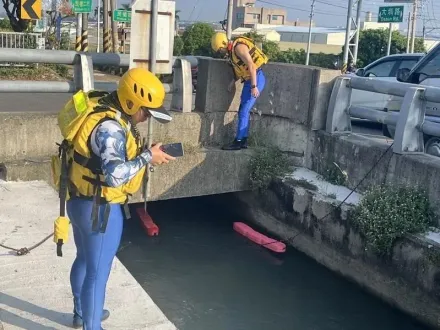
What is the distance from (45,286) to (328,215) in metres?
3.75

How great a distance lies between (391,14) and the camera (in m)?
21.5

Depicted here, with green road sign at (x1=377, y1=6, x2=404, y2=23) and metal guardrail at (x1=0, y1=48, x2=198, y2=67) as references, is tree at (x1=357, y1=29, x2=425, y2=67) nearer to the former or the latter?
green road sign at (x1=377, y1=6, x2=404, y2=23)

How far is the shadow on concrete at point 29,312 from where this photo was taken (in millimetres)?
3939

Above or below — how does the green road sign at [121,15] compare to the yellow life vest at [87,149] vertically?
above

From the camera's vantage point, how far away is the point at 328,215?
7176mm

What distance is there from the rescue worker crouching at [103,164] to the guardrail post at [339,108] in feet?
15.7

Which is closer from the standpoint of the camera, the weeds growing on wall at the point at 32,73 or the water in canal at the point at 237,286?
the water in canal at the point at 237,286

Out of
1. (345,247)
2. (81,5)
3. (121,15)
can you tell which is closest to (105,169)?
(345,247)

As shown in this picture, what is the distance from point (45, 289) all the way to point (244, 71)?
14.6ft

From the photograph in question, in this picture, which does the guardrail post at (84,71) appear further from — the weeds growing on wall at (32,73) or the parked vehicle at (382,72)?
the weeds growing on wall at (32,73)

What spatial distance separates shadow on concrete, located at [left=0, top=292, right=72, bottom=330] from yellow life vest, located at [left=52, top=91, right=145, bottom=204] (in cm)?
99

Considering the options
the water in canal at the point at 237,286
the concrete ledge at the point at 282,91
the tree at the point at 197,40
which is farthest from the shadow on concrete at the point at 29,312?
the tree at the point at 197,40

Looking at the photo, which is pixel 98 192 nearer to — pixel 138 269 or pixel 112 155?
pixel 112 155

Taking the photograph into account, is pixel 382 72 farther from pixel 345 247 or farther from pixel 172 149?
pixel 172 149
